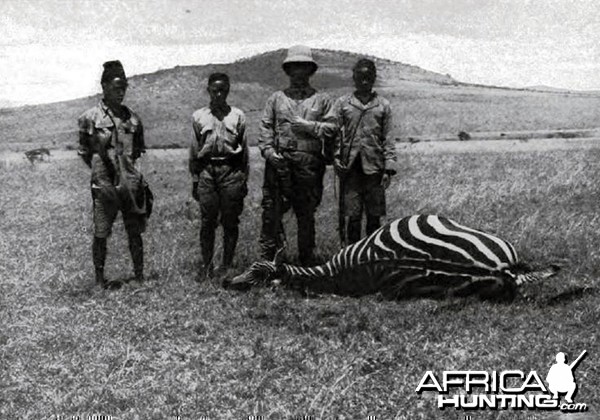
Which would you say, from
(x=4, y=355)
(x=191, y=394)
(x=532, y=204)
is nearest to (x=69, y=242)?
(x=4, y=355)

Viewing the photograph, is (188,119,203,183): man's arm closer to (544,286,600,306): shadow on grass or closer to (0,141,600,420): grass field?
(0,141,600,420): grass field

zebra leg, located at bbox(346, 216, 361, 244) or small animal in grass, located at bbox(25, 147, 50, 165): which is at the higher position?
zebra leg, located at bbox(346, 216, 361, 244)

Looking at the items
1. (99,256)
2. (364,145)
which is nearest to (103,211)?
(99,256)

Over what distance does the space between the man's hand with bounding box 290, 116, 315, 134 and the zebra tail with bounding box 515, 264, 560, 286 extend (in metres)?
2.50

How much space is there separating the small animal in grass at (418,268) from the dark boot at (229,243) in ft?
2.40

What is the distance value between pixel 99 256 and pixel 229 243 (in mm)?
1392

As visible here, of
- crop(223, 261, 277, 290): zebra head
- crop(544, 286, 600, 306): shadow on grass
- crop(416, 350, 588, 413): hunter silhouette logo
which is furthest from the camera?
crop(223, 261, 277, 290): zebra head

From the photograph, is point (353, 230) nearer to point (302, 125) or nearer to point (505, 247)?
point (302, 125)

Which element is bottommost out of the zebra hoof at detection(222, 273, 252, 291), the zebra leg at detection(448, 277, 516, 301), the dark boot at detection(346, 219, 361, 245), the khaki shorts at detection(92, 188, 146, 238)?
the zebra hoof at detection(222, 273, 252, 291)

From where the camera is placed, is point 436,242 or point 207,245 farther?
point 207,245

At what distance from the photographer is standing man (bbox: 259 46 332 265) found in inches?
301

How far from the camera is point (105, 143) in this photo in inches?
294

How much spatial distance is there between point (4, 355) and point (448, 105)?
40.6 metres

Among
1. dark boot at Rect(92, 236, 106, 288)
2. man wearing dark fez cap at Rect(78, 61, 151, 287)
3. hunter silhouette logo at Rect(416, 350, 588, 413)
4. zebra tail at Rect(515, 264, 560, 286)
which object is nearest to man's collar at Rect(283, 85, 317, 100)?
man wearing dark fez cap at Rect(78, 61, 151, 287)
